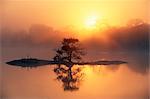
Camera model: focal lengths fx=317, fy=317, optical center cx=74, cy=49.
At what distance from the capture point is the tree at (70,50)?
5.18ft

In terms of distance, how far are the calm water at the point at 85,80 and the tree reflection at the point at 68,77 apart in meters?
Answer: 0.01

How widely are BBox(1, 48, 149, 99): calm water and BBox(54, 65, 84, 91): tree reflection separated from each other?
10 mm

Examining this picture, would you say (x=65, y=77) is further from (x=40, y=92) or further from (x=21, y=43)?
(x=21, y=43)

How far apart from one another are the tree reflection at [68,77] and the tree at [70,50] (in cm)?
5

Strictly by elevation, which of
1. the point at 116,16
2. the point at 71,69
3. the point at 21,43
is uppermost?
the point at 116,16

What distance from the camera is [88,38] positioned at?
1588 millimetres

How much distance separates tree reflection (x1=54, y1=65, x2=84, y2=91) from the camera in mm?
1590

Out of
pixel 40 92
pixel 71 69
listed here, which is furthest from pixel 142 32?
pixel 40 92

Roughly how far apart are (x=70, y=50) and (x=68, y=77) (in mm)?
137

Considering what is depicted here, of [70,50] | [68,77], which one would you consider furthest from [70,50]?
[68,77]

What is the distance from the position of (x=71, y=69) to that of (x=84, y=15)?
281mm

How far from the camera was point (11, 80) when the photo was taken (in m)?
1.61

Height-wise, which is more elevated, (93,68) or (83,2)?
(83,2)

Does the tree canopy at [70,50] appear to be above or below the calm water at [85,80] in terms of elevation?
above
